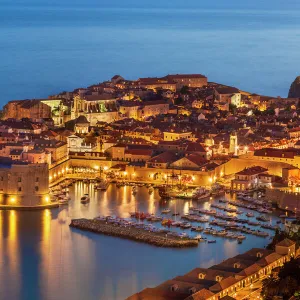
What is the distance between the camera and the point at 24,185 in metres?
16.3

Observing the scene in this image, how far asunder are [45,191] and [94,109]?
24.0 ft

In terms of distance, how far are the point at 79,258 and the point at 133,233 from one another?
1.25m

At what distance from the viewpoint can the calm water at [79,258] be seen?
11.8 m

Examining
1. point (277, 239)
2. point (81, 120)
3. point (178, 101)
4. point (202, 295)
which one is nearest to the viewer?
point (202, 295)

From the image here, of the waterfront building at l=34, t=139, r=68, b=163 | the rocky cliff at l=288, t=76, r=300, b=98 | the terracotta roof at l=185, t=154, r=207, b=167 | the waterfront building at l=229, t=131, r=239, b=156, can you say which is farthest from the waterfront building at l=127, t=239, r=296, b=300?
the rocky cliff at l=288, t=76, r=300, b=98

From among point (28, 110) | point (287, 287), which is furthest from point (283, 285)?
point (28, 110)

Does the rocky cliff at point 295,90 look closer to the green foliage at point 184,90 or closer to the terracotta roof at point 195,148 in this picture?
the green foliage at point 184,90

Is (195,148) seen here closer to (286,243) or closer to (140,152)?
(140,152)

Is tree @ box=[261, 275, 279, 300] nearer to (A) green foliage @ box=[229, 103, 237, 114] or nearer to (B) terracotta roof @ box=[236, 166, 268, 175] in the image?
(B) terracotta roof @ box=[236, 166, 268, 175]

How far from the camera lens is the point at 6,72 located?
127ft

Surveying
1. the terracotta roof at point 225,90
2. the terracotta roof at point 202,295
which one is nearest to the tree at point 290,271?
the terracotta roof at point 202,295

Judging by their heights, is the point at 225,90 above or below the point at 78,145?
above

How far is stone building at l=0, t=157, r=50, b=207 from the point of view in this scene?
16.2 m

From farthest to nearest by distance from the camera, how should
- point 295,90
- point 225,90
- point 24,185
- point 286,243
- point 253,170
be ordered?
point 295,90
point 225,90
point 253,170
point 24,185
point 286,243
